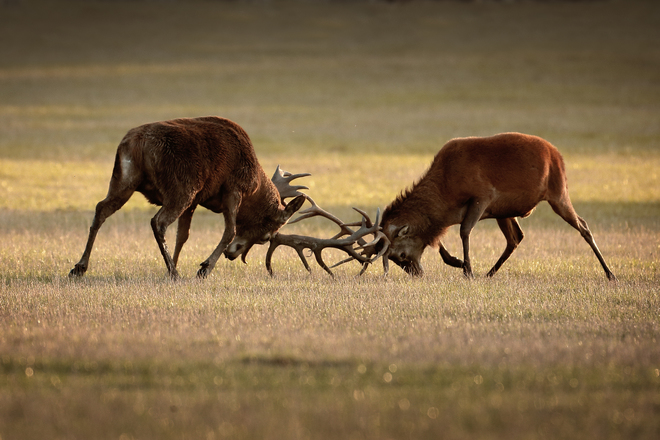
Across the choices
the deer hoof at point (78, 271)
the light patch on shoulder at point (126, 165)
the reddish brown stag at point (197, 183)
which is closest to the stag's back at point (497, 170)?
the reddish brown stag at point (197, 183)

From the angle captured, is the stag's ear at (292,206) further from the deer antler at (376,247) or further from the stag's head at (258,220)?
the deer antler at (376,247)

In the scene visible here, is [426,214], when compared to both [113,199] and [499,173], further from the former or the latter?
[113,199]

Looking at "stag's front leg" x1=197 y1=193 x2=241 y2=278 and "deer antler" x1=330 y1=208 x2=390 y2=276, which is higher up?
"stag's front leg" x1=197 y1=193 x2=241 y2=278

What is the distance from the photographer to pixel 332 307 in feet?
26.6

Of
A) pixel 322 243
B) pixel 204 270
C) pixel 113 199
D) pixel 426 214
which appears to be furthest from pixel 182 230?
pixel 426 214

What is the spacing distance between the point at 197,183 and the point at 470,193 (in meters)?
3.46

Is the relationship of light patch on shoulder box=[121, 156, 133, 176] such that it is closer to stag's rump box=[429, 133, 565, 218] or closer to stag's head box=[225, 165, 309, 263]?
stag's head box=[225, 165, 309, 263]

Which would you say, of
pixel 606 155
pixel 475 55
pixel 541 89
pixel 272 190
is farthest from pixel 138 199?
pixel 475 55

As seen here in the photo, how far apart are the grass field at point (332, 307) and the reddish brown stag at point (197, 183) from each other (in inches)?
22.0

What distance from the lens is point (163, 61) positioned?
48.4 m

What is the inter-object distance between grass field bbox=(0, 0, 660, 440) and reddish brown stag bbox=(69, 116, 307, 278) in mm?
559

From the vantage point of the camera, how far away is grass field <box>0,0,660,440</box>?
5.03 m

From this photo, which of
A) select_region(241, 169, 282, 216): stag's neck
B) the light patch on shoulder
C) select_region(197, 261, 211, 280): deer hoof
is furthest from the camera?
select_region(241, 169, 282, 216): stag's neck

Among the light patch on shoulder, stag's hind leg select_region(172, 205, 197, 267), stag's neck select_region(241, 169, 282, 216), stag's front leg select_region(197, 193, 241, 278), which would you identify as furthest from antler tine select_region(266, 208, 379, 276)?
the light patch on shoulder
